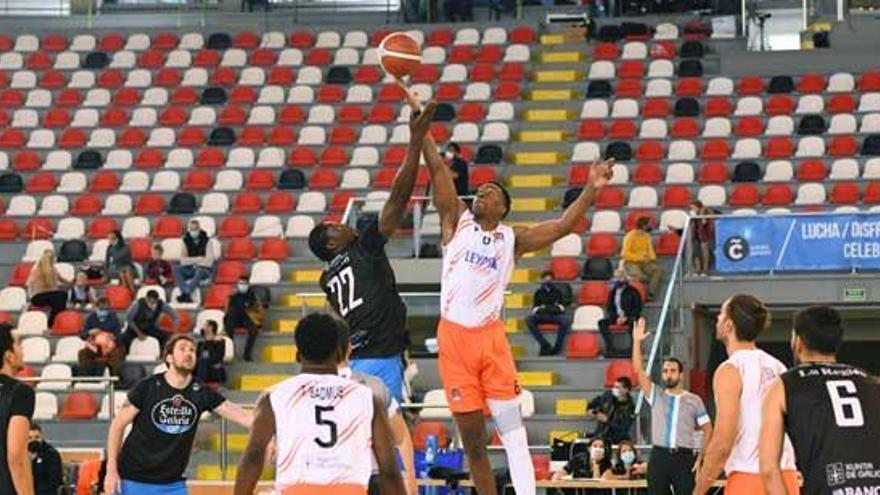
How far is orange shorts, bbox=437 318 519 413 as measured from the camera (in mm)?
12836

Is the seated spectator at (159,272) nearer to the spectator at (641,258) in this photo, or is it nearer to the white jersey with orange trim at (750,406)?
the spectator at (641,258)

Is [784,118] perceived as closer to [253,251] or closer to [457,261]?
[253,251]

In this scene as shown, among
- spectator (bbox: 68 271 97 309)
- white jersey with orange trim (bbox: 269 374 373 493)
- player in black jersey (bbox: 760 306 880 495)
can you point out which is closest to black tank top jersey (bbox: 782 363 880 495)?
player in black jersey (bbox: 760 306 880 495)

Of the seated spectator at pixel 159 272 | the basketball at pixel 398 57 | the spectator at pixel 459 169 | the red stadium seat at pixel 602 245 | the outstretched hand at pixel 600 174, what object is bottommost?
the seated spectator at pixel 159 272

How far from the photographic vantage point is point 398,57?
12.4 meters

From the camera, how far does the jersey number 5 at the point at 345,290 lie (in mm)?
12781

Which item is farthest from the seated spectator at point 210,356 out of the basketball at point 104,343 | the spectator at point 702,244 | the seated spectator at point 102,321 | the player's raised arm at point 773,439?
the player's raised arm at point 773,439

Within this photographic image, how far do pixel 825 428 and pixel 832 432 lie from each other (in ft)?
0.13

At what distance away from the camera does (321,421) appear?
31.1ft

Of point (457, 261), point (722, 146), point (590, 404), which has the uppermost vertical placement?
point (457, 261)

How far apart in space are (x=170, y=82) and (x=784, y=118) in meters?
11.1

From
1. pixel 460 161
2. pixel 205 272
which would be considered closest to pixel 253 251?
pixel 205 272

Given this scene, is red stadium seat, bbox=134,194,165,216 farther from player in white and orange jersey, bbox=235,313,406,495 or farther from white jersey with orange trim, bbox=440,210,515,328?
player in white and orange jersey, bbox=235,313,406,495

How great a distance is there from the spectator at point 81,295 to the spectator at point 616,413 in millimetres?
8433
